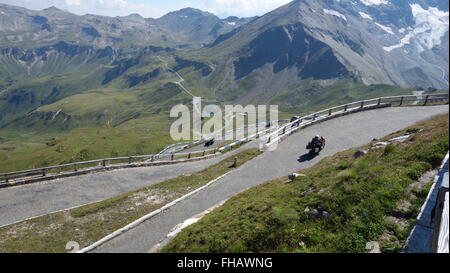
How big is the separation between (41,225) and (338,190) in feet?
62.8

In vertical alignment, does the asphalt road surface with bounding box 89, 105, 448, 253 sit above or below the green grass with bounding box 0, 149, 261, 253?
above

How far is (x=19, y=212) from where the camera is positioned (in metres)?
20.6

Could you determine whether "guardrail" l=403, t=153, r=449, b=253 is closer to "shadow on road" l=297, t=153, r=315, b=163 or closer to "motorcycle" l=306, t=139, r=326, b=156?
"shadow on road" l=297, t=153, r=315, b=163

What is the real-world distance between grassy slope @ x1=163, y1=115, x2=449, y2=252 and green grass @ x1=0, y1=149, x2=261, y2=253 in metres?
7.66

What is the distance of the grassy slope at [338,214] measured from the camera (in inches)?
328

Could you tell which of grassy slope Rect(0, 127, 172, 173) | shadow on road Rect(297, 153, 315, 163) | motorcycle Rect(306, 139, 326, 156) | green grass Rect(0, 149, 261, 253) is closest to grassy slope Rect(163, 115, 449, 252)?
green grass Rect(0, 149, 261, 253)

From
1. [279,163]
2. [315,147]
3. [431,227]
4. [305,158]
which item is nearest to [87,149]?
[279,163]

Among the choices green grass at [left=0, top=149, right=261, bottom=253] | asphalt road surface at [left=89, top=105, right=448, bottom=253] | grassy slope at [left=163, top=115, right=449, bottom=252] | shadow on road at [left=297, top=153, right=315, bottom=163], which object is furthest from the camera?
shadow on road at [left=297, top=153, right=315, bottom=163]

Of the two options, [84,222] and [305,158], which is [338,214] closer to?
[305,158]

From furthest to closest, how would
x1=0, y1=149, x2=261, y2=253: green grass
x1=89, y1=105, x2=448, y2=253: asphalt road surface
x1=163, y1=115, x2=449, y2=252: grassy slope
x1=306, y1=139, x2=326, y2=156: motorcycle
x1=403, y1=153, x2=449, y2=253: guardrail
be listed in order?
x1=306, y1=139, x2=326, y2=156: motorcycle
x1=0, y1=149, x2=261, y2=253: green grass
x1=89, y1=105, x2=448, y2=253: asphalt road surface
x1=163, y1=115, x2=449, y2=252: grassy slope
x1=403, y1=153, x2=449, y2=253: guardrail

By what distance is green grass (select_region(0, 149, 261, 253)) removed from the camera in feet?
54.0

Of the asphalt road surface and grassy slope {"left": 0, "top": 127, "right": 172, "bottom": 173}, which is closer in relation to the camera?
the asphalt road surface
